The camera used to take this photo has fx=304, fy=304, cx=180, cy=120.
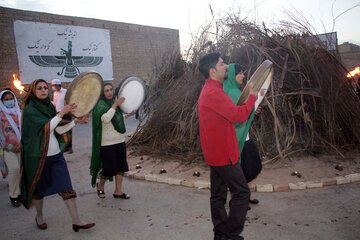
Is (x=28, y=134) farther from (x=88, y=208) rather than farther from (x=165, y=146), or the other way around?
(x=165, y=146)

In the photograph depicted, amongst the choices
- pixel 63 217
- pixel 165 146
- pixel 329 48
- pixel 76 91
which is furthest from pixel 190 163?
pixel 329 48

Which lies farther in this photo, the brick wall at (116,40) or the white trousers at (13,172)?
the brick wall at (116,40)

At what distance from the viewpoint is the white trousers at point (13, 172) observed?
4.89 meters

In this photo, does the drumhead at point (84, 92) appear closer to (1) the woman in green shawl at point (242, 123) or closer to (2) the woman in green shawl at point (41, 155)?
(2) the woman in green shawl at point (41, 155)

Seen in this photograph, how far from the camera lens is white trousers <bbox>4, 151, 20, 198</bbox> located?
4895mm

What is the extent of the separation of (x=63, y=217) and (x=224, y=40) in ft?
17.0

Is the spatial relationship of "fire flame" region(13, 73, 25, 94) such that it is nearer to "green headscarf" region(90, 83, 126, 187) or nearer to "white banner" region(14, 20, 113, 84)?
"white banner" region(14, 20, 113, 84)

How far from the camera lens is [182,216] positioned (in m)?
4.09

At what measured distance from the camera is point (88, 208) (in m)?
4.61

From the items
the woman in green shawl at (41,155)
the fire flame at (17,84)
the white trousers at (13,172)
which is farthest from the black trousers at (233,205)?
the fire flame at (17,84)

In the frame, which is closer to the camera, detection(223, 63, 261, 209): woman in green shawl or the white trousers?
detection(223, 63, 261, 209): woman in green shawl

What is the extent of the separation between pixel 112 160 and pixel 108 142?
294 mm

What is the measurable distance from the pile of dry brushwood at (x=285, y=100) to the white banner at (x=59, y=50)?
11.8 metres

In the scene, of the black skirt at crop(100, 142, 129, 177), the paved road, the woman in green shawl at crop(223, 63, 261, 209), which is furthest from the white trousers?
the woman in green shawl at crop(223, 63, 261, 209)
